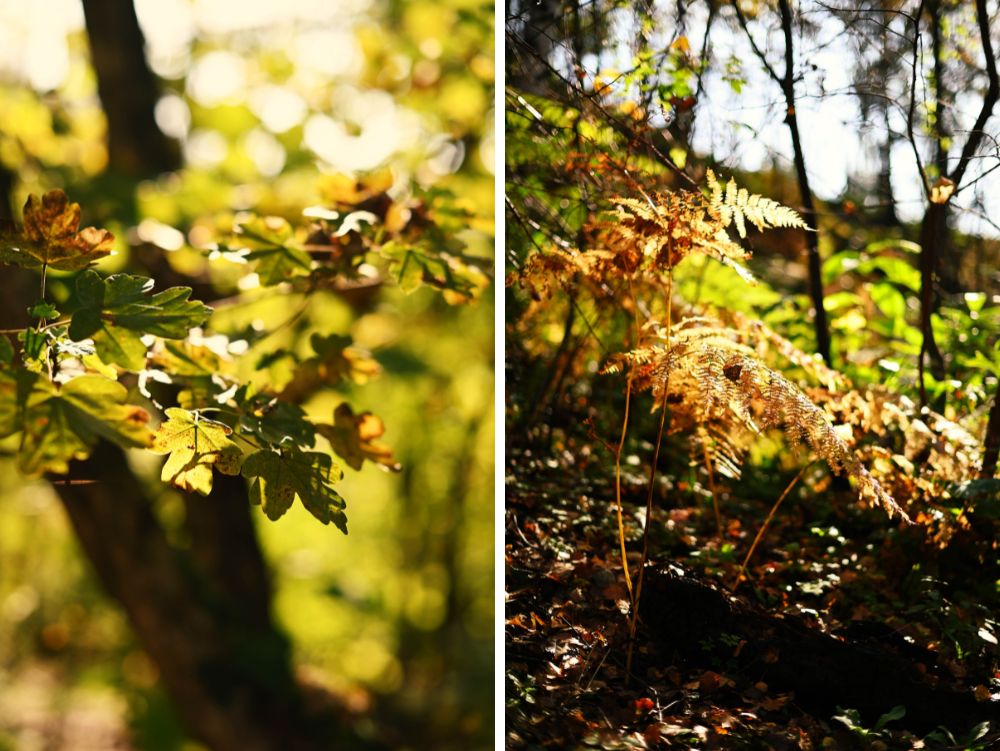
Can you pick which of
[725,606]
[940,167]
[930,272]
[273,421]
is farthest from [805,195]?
[273,421]

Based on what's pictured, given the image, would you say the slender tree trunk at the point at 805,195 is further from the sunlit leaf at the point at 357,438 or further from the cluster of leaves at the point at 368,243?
the sunlit leaf at the point at 357,438

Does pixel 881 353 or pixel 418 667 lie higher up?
pixel 881 353

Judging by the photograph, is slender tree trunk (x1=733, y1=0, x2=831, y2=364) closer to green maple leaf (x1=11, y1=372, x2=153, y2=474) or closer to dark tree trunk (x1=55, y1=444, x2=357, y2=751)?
green maple leaf (x1=11, y1=372, x2=153, y2=474)

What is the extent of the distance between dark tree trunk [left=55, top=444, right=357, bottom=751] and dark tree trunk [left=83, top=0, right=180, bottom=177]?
657 mm

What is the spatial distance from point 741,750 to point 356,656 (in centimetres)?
144

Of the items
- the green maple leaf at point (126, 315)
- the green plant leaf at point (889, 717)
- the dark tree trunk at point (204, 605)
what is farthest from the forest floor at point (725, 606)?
the dark tree trunk at point (204, 605)

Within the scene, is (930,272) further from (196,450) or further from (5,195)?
(5,195)

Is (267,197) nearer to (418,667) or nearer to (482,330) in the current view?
Result: (482,330)

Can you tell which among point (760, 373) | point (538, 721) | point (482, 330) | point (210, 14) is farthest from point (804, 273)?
point (210, 14)

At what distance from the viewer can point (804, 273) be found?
157cm

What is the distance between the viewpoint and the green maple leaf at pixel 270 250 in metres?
0.99

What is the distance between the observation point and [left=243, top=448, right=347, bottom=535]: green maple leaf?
0.71 metres

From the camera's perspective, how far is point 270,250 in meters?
0.99

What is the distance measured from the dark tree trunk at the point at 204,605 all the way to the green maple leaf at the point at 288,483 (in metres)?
0.86
